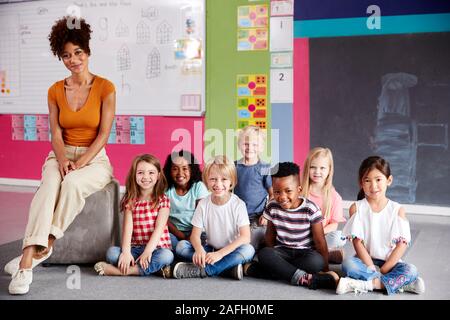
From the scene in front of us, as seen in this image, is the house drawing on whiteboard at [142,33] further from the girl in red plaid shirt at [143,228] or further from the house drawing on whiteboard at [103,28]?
the girl in red plaid shirt at [143,228]

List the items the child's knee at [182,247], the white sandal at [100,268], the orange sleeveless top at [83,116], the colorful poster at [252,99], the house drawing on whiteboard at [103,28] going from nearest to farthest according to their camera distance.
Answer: the white sandal at [100,268], the child's knee at [182,247], the orange sleeveless top at [83,116], the colorful poster at [252,99], the house drawing on whiteboard at [103,28]

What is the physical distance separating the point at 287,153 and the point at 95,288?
223 cm

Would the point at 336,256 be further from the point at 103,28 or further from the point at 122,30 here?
the point at 103,28

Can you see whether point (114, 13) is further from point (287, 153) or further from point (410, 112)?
point (410, 112)

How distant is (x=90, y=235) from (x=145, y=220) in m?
0.28

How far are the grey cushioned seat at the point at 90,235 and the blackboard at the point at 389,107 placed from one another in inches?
77.6

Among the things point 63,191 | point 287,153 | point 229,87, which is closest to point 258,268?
point 63,191

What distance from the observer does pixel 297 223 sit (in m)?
2.38

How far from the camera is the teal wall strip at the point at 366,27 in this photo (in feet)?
12.1

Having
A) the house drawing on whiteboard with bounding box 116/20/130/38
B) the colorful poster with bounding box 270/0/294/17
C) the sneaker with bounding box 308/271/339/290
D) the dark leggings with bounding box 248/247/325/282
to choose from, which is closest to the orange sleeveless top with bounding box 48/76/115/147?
the dark leggings with bounding box 248/247/325/282

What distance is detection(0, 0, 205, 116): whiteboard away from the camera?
4355 millimetres

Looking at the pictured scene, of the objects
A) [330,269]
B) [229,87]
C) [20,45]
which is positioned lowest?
[330,269]

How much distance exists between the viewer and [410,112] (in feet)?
12.5

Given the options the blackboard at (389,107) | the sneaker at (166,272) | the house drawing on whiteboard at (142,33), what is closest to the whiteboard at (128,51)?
the house drawing on whiteboard at (142,33)
